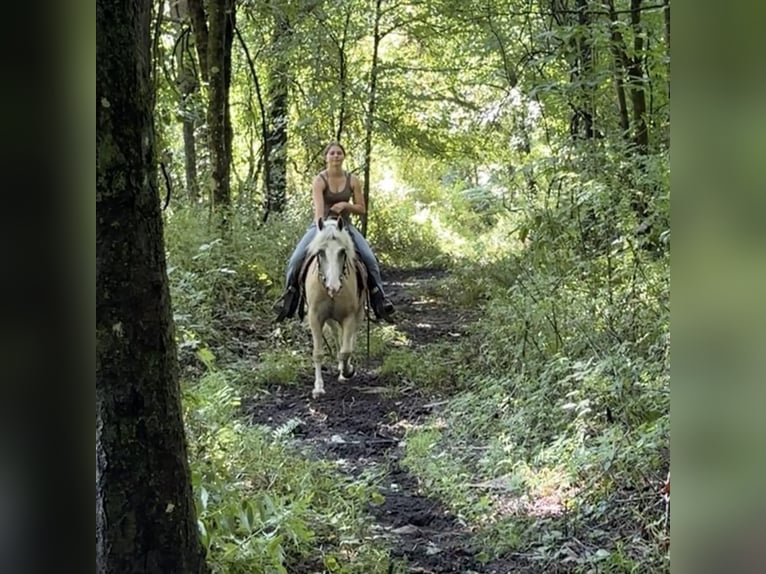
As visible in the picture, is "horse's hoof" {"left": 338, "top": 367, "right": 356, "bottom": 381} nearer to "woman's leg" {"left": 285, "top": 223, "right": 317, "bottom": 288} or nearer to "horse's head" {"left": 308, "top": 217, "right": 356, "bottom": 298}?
"horse's head" {"left": 308, "top": 217, "right": 356, "bottom": 298}

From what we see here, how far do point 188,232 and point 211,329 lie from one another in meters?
1.42

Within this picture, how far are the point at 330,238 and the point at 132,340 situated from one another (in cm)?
480

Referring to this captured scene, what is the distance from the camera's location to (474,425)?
16.8ft

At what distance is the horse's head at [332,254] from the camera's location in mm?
6363

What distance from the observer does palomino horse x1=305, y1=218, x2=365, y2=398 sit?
6387 mm

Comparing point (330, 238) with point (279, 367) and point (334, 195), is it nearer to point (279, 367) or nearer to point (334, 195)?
point (334, 195)

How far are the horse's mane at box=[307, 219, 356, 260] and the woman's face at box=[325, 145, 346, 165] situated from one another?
702 millimetres

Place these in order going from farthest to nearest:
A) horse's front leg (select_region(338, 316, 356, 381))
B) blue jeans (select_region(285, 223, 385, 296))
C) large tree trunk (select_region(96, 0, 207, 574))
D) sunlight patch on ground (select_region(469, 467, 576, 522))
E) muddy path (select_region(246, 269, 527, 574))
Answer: blue jeans (select_region(285, 223, 385, 296)), horse's front leg (select_region(338, 316, 356, 381)), sunlight patch on ground (select_region(469, 467, 576, 522)), muddy path (select_region(246, 269, 527, 574)), large tree trunk (select_region(96, 0, 207, 574))

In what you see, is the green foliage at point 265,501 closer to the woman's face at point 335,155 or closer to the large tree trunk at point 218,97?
the woman's face at point 335,155

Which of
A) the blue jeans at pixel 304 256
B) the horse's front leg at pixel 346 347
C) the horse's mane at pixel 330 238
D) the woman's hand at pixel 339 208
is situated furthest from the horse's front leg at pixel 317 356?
the woman's hand at pixel 339 208

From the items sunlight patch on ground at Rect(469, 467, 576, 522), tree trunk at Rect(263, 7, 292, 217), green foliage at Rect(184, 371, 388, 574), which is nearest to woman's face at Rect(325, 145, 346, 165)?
green foliage at Rect(184, 371, 388, 574)

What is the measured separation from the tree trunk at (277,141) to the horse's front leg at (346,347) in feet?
12.9

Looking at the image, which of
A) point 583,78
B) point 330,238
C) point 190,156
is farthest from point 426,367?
point 190,156
